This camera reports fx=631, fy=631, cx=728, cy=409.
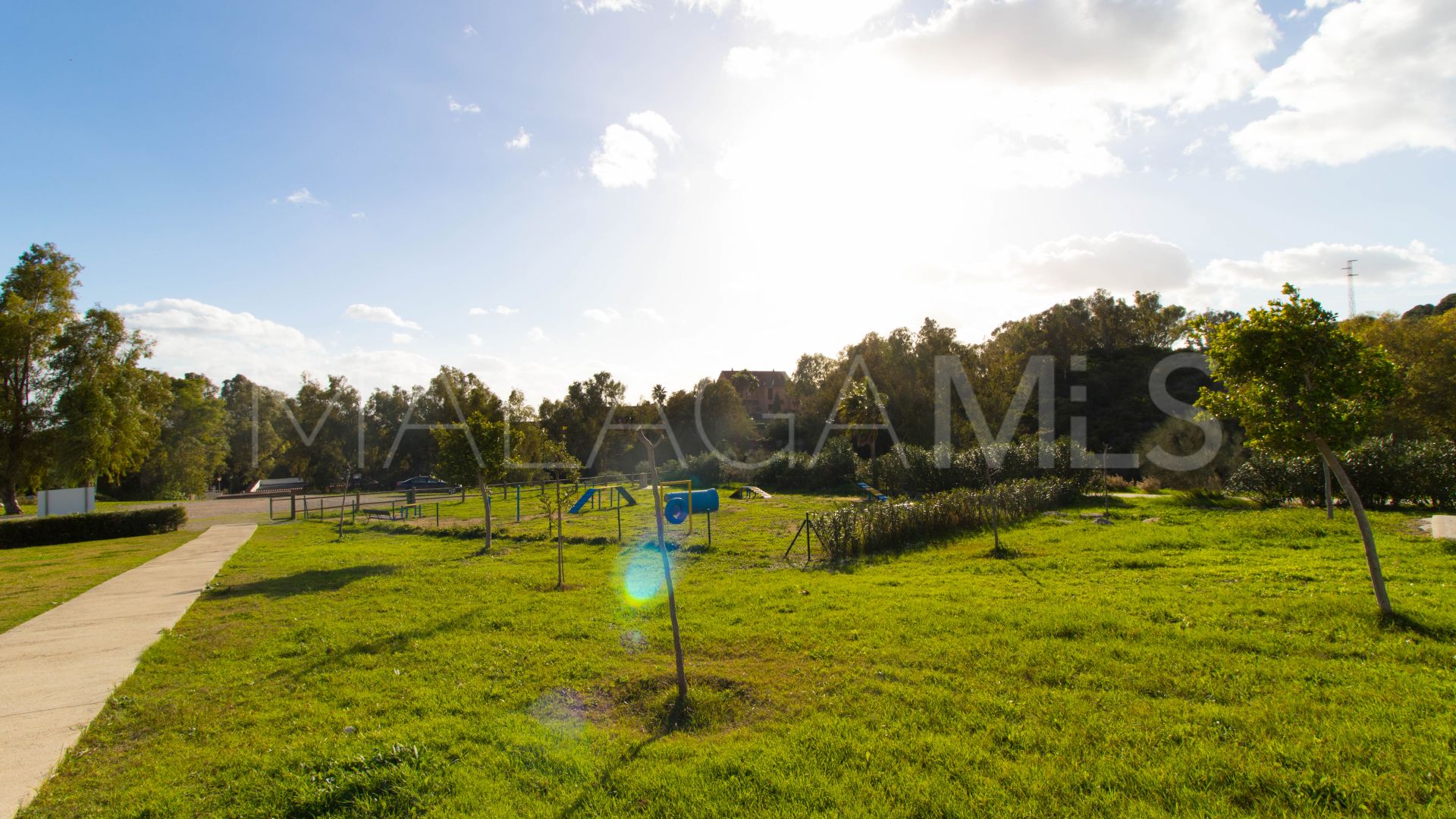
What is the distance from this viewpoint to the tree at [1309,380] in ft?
25.1

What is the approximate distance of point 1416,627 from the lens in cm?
691

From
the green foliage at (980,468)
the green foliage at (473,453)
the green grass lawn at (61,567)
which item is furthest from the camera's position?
the green foliage at (980,468)

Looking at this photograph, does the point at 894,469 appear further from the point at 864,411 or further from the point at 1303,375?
the point at 1303,375

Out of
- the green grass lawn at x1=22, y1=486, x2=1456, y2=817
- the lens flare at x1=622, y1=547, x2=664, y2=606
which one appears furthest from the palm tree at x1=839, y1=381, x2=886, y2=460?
the green grass lawn at x1=22, y1=486, x2=1456, y2=817

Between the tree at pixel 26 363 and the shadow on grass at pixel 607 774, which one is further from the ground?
the tree at pixel 26 363

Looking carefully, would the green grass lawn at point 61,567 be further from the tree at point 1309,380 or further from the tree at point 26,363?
the tree at point 1309,380

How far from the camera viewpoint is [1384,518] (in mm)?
14930

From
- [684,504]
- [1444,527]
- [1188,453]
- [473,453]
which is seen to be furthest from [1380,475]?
[473,453]

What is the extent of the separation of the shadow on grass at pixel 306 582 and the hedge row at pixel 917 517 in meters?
10.2

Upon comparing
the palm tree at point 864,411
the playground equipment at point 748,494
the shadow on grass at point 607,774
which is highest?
the palm tree at point 864,411

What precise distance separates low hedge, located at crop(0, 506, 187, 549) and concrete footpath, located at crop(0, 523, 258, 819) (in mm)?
12653

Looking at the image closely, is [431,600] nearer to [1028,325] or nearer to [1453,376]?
[1453,376]

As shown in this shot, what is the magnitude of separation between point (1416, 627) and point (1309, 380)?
2917 mm

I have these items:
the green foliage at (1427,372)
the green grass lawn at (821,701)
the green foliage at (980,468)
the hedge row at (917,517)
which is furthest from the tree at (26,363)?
the green foliage at (1427,372)
